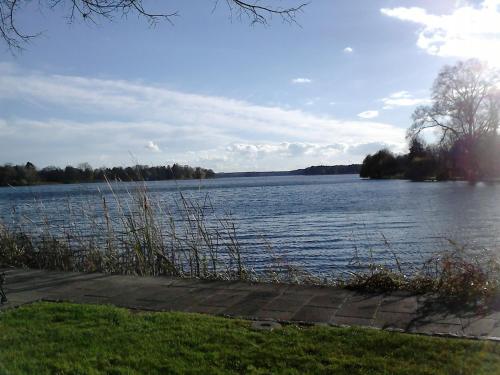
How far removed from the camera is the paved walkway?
13.7ft

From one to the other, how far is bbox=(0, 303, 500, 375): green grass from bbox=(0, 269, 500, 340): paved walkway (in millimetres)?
378

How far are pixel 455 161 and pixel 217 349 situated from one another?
5591cm

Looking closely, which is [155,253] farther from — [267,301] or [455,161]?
[455,161]

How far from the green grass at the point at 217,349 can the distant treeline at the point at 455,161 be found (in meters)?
51.9

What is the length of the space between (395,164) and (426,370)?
78425mm

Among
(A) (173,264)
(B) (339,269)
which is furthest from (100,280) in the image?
(B) (339,269)

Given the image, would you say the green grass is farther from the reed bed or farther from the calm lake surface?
the calm lake surface

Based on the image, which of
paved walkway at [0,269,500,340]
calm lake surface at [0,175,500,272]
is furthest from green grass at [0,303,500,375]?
calm lake surface at [0,175,500,272]

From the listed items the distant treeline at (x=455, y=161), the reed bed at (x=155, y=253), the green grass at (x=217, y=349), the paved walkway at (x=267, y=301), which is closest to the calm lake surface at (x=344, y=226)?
the reed bed at (x=155, y=253)

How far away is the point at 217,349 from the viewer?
362cm

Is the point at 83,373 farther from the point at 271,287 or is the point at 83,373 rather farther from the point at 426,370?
the point at 271,287

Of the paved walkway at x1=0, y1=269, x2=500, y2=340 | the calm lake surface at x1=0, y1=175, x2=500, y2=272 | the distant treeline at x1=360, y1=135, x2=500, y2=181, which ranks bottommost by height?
the calm lake surface at x1=0, y1=175, x2=500, y2=272

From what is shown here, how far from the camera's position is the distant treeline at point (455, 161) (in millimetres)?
50438

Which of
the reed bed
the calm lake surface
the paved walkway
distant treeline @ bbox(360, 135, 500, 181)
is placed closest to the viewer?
the paved walkway
